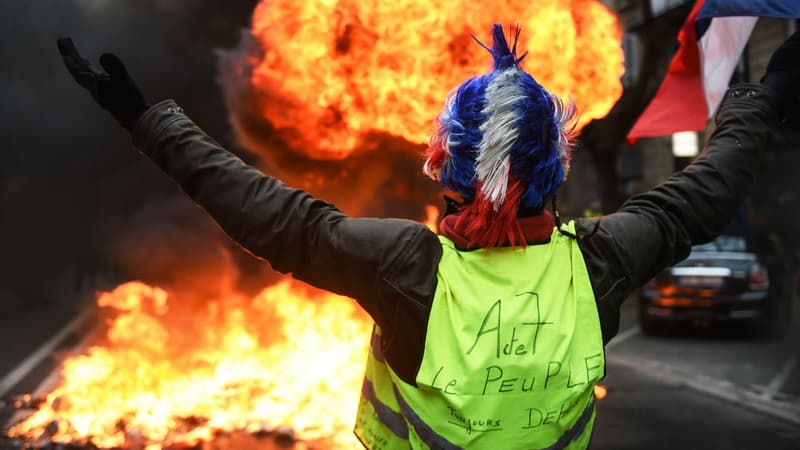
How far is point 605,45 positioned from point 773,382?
477 centimetres

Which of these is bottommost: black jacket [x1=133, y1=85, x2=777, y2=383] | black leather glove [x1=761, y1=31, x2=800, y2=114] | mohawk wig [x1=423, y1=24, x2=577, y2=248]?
black jacket [x1=133, y1=85, x2=777, y2=383]

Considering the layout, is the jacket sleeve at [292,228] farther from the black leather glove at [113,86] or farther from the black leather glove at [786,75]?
the black leather glove at [786,75]

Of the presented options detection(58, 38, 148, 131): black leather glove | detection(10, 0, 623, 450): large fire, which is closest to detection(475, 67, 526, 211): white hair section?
detection(58, 38, 148, 131): black leather glove

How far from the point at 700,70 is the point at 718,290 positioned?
17.8 feet

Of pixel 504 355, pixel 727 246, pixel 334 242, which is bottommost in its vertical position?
pixel 504 355

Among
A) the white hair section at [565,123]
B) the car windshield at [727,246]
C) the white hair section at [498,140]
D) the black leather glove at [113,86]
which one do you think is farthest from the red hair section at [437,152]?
the car windshield at [727,246]

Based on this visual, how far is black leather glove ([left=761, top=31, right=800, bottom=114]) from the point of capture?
6.95 ft

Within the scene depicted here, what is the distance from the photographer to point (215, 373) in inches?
226

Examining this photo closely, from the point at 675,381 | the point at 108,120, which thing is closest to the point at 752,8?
the point at 675,381

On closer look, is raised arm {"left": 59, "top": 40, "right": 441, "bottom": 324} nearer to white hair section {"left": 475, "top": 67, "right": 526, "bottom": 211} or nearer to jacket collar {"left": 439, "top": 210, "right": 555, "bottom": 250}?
jacket collar {"left": 439, "top": 210, "right": 555, "bottom": 250}

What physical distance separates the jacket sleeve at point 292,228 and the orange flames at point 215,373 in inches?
130

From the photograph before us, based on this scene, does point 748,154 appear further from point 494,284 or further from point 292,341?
point 292,341

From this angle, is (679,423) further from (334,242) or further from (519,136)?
(334,242)

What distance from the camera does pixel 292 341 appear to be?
5.84m
